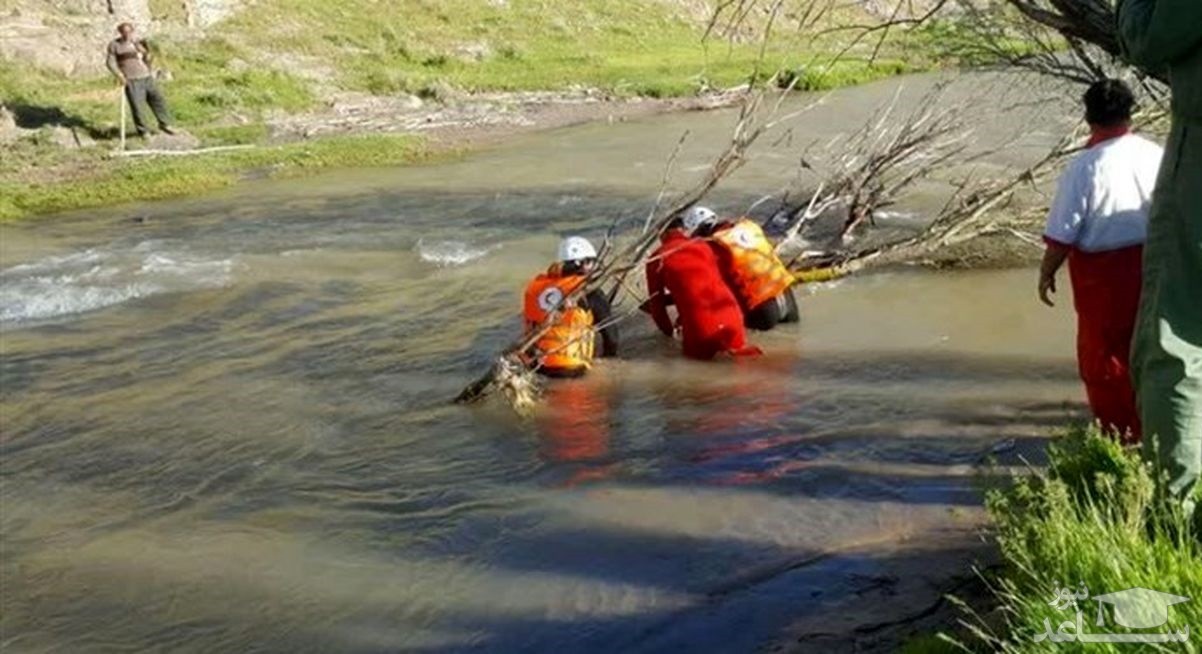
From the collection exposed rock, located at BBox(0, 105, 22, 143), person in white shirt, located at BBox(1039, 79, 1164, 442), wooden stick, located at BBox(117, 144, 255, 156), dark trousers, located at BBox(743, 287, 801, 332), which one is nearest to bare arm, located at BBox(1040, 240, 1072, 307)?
person in white shirt, located at BBox(1039, 79, 1164, 442)

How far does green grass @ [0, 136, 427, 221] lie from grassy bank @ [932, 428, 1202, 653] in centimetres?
1587

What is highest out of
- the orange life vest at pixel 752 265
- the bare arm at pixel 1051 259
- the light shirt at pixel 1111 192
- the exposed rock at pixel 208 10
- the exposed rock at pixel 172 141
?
the exposed rock at pixel 208 10

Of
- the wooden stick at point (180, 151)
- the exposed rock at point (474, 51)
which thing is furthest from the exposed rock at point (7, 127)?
the exposed rock at point (474, 51)

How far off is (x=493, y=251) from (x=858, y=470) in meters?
7.47

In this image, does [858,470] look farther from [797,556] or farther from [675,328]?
[675,328]

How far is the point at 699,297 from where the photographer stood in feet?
27.2

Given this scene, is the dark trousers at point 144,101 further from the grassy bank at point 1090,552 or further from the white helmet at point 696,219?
the grassy bank at point 1090,552

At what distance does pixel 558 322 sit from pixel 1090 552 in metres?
5.16

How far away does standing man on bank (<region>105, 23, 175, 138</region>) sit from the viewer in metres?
20.9

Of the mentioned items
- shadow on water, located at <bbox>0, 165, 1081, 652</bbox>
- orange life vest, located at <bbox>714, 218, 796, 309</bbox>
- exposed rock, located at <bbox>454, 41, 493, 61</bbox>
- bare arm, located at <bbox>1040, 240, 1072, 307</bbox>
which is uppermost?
exposed rock, located at <bbox>454, 41, 493, 61</bbox>

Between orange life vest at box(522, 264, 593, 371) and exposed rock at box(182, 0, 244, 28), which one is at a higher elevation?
exposed rock at box(182, 0, 244, 28)

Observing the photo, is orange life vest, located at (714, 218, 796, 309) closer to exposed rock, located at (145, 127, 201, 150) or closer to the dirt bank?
the dirt bank

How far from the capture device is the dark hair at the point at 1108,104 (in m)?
5.04

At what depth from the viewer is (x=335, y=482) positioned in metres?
7.22
